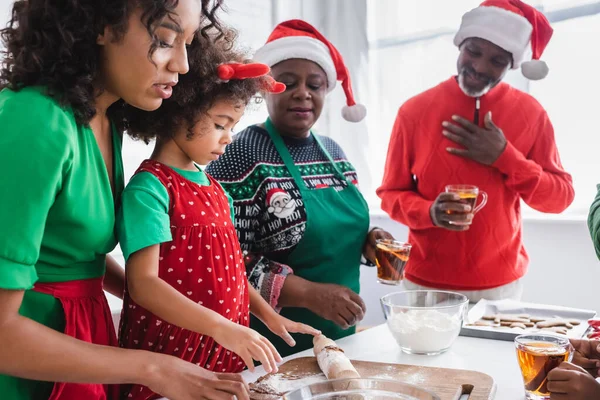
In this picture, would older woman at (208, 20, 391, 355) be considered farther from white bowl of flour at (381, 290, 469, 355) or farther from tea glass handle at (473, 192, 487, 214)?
tea glass handle at (473, 192, 487, 214)

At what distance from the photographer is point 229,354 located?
1.34m

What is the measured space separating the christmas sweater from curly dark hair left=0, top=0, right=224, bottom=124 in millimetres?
787

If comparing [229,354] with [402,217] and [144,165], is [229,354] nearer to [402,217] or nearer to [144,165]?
[144,165]

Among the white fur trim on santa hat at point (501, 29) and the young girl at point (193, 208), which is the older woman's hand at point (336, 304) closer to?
the young girl at point (193, 208)

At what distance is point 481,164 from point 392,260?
755mm

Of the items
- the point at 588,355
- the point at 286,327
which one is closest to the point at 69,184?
the point at 286,327

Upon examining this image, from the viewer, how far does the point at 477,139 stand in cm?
216

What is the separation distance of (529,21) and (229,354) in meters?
1.86

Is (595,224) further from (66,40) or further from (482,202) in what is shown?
(66,40)

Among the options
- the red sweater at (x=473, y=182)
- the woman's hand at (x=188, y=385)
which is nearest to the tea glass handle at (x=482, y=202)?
the red sweater at (x=473, y=182)

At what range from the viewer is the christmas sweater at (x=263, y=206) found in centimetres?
171

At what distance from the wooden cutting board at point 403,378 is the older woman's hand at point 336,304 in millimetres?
296

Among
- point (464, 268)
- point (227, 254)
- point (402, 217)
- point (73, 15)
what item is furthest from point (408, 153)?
point (73, 15)

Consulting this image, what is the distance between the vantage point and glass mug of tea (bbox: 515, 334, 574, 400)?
1.10 metres
